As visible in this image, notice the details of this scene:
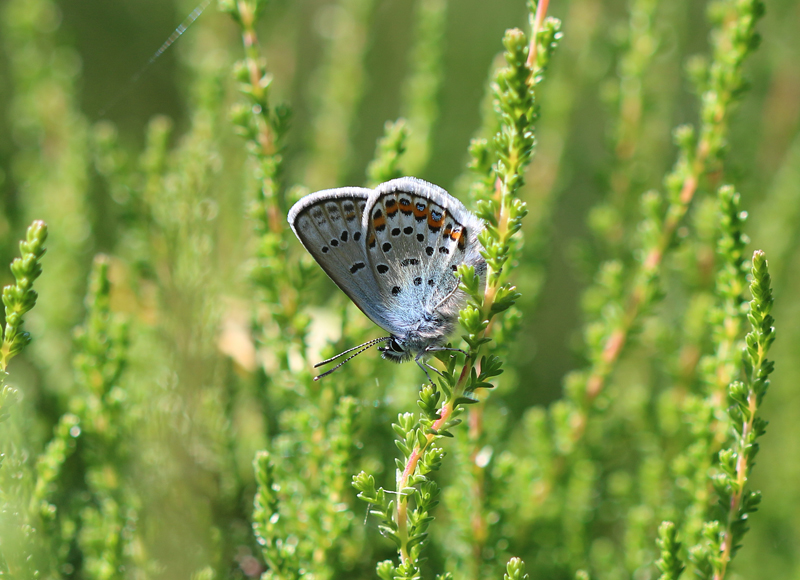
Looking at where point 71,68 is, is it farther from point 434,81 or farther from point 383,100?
point 383,100

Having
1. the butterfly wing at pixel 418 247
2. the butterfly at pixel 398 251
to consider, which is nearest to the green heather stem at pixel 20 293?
the butterfly at pixel 398 251

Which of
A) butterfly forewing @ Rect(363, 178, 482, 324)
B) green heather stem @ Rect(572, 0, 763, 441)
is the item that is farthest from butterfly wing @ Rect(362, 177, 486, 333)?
green heather stem @ Rect(572, 0, 763, 441)

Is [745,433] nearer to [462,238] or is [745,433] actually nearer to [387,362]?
[462,238]

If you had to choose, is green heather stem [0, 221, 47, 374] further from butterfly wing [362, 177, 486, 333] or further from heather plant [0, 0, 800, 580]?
butterfly wing [362, 177, 486, 333]

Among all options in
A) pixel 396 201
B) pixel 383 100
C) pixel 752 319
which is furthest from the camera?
pixel 383 100

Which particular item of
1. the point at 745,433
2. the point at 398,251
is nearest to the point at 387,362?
the point at 398,251

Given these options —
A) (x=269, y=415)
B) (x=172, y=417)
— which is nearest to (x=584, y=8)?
(x=269, y=415)

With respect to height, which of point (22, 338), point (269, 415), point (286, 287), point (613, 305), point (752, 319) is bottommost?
point (269, 415)

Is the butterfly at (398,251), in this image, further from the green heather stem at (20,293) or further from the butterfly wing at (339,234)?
the green heather stem at (20,293)
